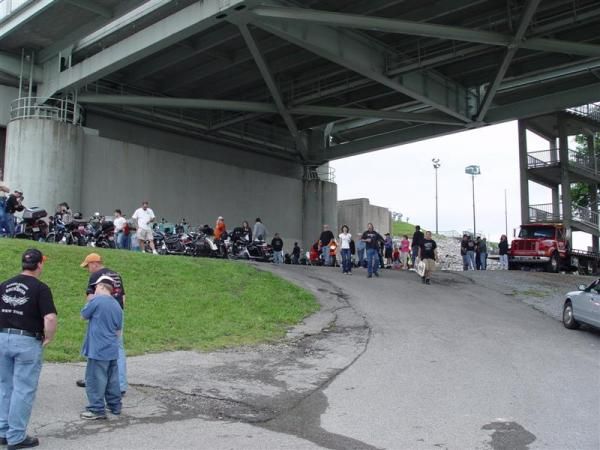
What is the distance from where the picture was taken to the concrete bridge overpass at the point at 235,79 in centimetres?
2284

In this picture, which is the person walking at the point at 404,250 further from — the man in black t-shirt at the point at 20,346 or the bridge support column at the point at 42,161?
the man in black t-shirt at the point at 20,346

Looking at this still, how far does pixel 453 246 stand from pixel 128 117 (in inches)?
1576

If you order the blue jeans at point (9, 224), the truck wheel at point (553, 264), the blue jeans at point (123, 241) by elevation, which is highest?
the blue jeans at point (9, 224)

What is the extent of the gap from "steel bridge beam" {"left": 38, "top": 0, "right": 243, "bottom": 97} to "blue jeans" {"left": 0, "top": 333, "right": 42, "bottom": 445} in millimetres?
16800

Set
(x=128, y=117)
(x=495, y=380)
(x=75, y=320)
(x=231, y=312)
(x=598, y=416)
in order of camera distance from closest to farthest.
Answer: (x=598, y=416)
(x=495, y=380)
(x=75, y=320)
(x=231, y=312)
(x=128, y=117)

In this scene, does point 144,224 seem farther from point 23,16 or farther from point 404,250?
point 404,250

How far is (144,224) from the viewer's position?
17.8 metres

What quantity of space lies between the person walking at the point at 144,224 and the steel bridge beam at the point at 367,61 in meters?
8.09

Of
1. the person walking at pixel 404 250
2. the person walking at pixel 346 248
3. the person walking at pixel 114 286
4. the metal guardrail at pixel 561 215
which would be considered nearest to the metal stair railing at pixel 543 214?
the metal guardrail at pixel 561 215

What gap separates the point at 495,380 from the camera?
8.41 meters

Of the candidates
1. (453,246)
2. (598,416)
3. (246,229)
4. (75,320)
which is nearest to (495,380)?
(598,416)

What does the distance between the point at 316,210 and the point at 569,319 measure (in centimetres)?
2705

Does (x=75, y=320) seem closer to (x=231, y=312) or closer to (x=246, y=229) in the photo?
(x=231, y=312)

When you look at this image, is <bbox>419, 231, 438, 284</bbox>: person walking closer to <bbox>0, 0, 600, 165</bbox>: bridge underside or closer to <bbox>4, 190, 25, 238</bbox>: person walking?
<bbox>0, 0, 600, 165</bbox>: bridge underside
